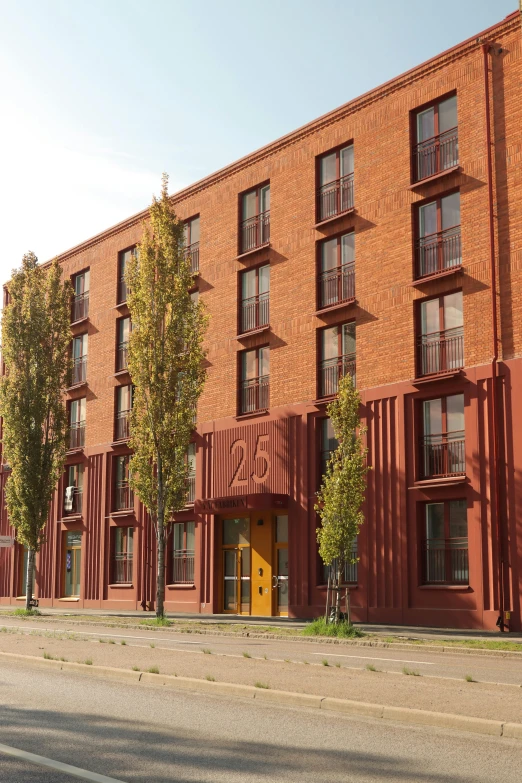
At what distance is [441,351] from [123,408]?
52.3 feet

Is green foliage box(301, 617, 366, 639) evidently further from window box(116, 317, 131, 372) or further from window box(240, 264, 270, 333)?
window box(116, 317, 131, 372)

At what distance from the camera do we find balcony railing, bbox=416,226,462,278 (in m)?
26.8

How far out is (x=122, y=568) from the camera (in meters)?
37.0

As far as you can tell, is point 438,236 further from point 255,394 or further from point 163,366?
point 163,366

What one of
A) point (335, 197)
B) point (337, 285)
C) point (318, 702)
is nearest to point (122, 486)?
point (337, 285)

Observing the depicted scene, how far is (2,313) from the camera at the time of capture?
3488cm

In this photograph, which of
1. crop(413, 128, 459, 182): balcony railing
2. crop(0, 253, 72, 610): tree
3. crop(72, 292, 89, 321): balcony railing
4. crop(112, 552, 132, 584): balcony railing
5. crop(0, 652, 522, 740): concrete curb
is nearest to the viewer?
crop(0, 652, 522, 740): concrete curb

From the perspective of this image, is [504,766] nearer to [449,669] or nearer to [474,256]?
[449,669]

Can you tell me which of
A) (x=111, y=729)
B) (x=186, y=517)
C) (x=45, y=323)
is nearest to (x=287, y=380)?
(x=186, y=517)

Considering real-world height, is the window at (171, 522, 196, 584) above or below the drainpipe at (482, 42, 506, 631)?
below

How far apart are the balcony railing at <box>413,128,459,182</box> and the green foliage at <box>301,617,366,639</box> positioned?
43.0ft

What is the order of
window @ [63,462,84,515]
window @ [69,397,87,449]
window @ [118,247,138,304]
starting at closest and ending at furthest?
1. window @ [118,247,138,304]
2. window @ [63,462,84,515]
3. window @ [69,397,87,449]

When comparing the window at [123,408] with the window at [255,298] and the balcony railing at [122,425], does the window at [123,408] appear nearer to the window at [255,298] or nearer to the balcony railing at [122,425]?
the balcony railing at [122,425]

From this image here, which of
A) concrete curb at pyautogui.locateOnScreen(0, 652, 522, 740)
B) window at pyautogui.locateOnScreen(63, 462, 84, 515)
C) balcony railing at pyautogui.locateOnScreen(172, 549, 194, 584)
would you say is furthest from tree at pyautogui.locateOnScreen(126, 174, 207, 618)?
concrete curb at pyautogui.locateOnScreen(0, 652, 522, 740)
